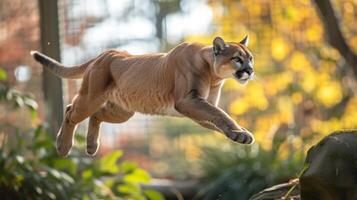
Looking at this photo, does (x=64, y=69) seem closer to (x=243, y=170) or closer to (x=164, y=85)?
(x=164, y=85)

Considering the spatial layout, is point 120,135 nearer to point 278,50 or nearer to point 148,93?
point 278,50

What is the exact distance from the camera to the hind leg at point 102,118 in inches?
167

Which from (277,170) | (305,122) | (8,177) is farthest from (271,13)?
(8,177)

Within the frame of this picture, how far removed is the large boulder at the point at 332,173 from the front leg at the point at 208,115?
2.42 feet

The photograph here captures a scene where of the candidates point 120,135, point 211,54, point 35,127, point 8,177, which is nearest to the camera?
point 211,54

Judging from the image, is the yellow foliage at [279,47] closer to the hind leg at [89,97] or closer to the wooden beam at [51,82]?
the wooden beam at [51,82]

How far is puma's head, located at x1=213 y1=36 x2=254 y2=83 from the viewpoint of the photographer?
3.61 meters

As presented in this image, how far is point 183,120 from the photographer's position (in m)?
10.3

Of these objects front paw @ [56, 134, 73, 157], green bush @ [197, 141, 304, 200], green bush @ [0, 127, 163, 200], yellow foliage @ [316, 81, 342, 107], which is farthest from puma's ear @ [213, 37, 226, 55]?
yellow foliage @ [316, 81, 342, 107]

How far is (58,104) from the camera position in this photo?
8031mm

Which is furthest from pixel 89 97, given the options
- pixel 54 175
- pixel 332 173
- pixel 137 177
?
pixel 137 177

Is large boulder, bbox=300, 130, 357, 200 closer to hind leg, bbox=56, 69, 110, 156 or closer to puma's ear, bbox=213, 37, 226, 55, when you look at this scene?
puma's ear, bbox=213, 37, 226, 55

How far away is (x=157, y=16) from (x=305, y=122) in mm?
2012

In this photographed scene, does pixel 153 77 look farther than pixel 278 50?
No
